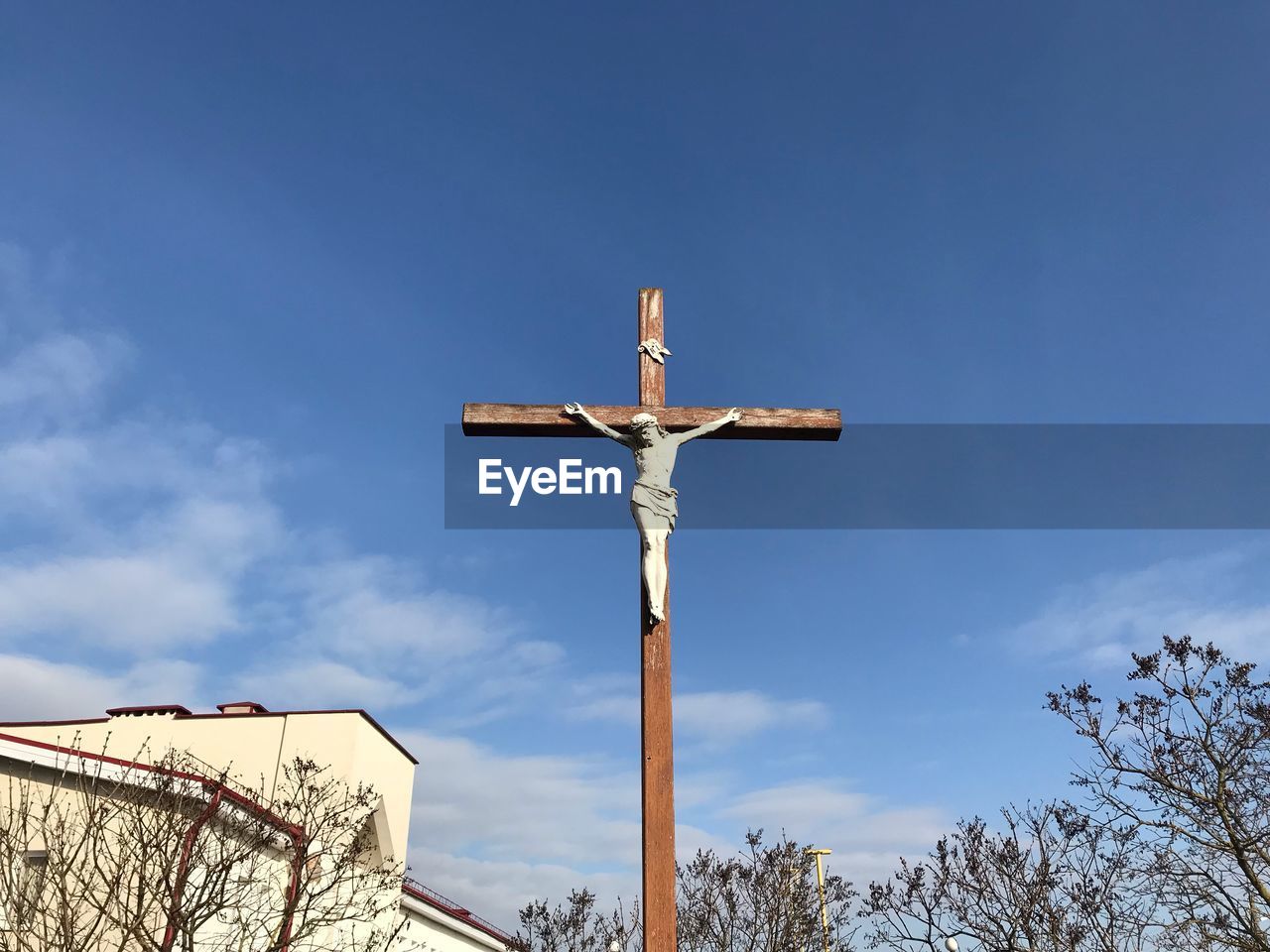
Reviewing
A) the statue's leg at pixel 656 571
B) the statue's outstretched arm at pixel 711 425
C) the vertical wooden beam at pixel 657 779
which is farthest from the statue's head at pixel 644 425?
the vertical wooden beam at pixel 657 779

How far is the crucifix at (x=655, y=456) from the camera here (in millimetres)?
4676

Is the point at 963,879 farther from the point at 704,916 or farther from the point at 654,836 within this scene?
the point at 654,836

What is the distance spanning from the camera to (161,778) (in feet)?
32.8

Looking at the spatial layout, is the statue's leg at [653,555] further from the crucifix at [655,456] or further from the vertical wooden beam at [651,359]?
the vertical wooden beam at [651,359]

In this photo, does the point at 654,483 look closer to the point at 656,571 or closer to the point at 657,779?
the point at 656,571

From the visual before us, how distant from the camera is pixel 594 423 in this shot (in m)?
5.91

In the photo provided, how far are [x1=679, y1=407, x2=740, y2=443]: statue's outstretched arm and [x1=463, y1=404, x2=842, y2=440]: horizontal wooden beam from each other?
4cm

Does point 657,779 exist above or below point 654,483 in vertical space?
below

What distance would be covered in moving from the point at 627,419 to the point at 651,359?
1.65 ft

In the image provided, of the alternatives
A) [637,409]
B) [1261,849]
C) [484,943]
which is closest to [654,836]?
[637,409]

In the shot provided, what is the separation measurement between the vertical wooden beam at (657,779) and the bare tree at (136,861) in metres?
5.65

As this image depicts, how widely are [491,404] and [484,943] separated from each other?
18.3 meters

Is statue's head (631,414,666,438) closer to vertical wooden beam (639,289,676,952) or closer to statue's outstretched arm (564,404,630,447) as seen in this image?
statue's outstretched arm (564,404,630,447)

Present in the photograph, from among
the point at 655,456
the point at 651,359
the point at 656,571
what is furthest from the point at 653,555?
the point at 651,359
